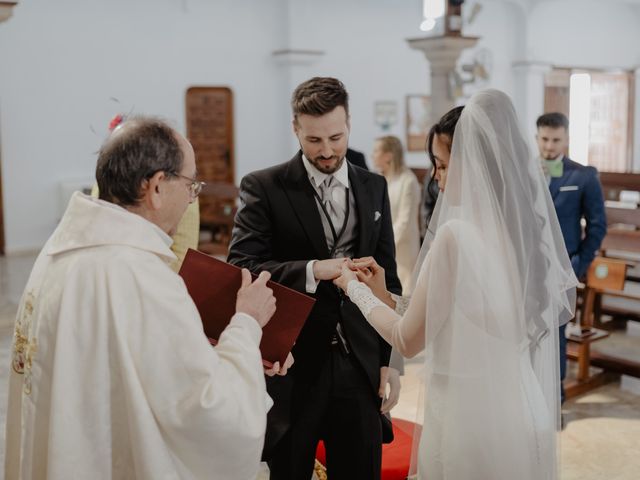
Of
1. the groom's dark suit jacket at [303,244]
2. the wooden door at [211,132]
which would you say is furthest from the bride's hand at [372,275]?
the wooden door at [211,132]

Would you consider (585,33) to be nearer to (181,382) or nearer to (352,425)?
(352,425)

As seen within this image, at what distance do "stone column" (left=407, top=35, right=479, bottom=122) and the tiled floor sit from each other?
399cm

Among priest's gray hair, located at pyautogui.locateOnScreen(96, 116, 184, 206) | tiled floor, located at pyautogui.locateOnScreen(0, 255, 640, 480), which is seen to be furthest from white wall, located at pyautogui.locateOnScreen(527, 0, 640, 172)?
priest's gray hair, located at pyautogui.locateOnScreen(96, 116, 184, 206)

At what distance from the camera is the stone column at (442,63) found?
941 cm

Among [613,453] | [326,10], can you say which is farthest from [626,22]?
[613,453]

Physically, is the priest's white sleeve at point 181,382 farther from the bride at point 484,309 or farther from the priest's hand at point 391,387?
the priest's hand at point 391,387

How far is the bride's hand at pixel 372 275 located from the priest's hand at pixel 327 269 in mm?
49

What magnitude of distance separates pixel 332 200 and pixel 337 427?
747 mm

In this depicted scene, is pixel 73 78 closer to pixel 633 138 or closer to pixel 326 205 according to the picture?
pixel 326 205

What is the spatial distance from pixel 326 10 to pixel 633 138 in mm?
8275

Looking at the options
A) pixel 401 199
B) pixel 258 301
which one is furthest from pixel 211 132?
pixel 258 301

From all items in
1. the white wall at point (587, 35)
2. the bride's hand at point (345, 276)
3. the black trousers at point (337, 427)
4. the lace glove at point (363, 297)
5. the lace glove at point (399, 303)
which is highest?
the white wall at point (587, 35)

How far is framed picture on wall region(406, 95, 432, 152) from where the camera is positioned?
14.4m

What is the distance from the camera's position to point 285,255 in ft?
8.72
